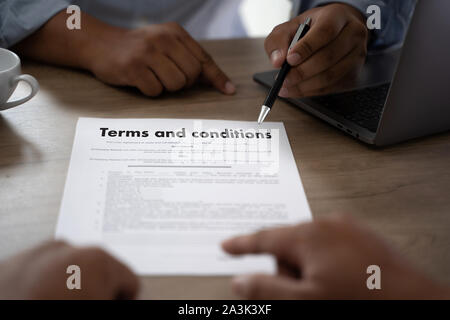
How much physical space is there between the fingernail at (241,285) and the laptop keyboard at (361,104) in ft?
1.21

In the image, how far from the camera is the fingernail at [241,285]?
398 millimetres

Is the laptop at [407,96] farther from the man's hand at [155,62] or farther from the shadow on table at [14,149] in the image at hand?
the shadow on table at [14,149]

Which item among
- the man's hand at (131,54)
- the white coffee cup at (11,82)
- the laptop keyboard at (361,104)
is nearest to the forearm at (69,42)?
the man's hand at (131,54)

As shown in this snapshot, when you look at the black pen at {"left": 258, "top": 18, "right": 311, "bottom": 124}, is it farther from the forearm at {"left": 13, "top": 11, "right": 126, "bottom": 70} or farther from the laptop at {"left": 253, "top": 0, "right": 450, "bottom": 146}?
the forearm at {"left": 13, "top": 11, "right": 126, "bottom": 70}

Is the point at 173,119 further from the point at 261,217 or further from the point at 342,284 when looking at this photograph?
the point at 342,284

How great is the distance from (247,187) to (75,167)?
218mm

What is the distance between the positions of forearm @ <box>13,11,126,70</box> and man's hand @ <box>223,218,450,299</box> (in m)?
0.55

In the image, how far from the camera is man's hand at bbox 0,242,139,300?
0.38 m

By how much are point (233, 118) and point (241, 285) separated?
0.38m

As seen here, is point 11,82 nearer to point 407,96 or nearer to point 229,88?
point 229,88

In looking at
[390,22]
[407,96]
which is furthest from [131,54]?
[390,22]

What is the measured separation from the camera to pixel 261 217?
1.71ft

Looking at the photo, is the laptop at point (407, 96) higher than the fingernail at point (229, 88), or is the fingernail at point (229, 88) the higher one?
the laptop at point (407, 96)

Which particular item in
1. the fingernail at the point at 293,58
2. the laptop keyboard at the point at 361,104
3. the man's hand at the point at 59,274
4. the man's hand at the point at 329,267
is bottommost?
the laptop keyboard at the point at 361,104
